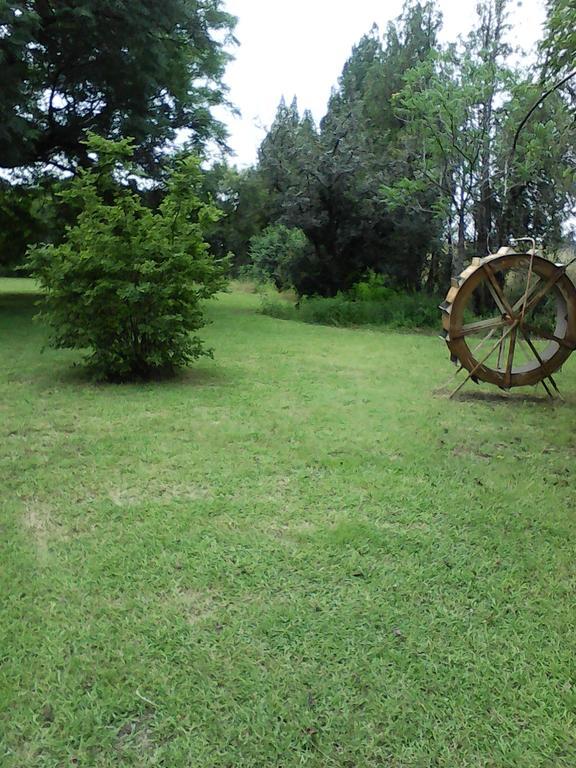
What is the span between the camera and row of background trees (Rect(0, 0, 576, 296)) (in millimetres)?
11277

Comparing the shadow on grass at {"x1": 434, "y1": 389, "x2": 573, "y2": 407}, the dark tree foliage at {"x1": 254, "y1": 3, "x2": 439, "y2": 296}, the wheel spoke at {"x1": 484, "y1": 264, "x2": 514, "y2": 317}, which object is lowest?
the shadow on grass at {"x1": 434, "y1": 389, "x2": 573, "y2": 407}

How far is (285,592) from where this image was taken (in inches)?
103

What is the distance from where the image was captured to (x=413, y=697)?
199cm

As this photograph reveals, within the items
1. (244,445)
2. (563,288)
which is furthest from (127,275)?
(563,288)

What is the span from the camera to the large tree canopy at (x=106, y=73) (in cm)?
1055

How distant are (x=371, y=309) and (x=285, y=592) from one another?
1233 centimetres

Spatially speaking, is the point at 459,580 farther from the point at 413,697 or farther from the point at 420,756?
the point at 420,756

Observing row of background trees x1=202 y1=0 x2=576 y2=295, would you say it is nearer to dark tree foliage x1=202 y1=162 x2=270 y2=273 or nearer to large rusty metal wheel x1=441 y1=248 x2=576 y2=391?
dark tree foliage x1=202 y1=162 x2=270 y2=273

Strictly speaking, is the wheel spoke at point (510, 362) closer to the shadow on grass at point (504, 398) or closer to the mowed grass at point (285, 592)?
the shadow on grass at point (504, 398)

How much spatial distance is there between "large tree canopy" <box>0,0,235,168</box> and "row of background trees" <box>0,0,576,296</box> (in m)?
0.03

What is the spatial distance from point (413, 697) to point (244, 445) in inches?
109

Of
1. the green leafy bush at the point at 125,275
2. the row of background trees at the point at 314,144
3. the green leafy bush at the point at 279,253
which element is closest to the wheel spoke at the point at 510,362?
the green leafy bush at the point at 125,275

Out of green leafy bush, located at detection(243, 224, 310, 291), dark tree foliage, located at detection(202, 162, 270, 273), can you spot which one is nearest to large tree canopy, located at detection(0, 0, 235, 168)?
dark tree foliage, located at detection(202, 162, 270, 273)

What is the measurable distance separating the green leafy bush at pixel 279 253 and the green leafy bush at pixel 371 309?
149 cm
